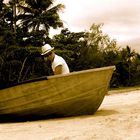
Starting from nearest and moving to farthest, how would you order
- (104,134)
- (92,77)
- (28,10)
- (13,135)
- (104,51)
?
(104,134) → (13,135) → (92,77) → (28,10) → (104,51)

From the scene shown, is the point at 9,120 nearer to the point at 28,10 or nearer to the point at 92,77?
the point at 92,77

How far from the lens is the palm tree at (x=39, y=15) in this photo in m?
30.0

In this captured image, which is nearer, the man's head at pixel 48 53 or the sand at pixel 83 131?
the sand at pixel 83 131

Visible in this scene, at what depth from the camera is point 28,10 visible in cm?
3136

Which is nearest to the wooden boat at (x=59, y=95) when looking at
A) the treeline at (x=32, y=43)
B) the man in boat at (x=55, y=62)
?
the man in boat at (x=55, y=62)

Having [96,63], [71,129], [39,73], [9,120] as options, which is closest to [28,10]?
[39,73]

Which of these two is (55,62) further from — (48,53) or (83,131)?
(83,131)

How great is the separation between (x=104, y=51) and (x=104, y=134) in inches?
1642

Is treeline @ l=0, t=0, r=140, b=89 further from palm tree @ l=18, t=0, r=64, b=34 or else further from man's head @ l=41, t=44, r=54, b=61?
man's head @ l=41, t=44, r=54, b=61

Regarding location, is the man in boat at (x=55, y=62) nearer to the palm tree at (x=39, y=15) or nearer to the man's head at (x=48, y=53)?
the man's head at (x=48, y=53)

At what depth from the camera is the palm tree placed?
30031 mm

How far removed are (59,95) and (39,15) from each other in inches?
928

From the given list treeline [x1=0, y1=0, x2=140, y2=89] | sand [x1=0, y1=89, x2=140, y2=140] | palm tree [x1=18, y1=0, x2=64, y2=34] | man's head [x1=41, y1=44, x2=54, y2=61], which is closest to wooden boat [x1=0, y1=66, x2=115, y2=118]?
man's head [x1=41, y1=44, x2=54, y2=61]

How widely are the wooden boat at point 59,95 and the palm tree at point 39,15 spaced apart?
2173cm
